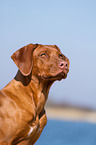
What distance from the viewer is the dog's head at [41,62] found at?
14.9ft

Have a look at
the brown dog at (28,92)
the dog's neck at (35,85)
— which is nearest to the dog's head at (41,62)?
the brown dog at (28,92)

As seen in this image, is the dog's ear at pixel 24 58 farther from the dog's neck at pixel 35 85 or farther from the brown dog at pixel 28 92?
the dog's neck at pixel 35 85

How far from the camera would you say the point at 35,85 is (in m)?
4.73

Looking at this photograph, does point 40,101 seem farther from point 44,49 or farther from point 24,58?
point 44,49

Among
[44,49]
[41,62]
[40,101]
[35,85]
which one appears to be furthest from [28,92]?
[44,49]

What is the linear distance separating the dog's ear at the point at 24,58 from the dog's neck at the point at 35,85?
15 cm

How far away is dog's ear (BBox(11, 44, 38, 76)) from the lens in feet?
15.2

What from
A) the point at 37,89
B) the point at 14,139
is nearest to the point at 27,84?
the point at 37,89

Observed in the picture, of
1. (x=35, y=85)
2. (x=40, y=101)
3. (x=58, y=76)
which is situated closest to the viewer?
(x=58, y=76)

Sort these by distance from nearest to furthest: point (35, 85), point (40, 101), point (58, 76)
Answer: point (58, 76) < point (35, 85) < point (40, 101)

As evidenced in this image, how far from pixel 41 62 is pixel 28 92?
0.59m

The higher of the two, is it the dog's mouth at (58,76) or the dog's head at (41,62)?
the dog's head at (41,62)

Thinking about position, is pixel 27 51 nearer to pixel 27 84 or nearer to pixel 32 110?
pixel 27 84

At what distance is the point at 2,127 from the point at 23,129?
0.36 meters
